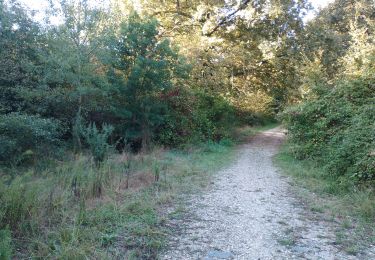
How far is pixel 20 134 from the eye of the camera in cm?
1034

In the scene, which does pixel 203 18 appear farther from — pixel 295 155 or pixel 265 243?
pixel 265 243

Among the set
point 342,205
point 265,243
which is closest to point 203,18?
point 342,205

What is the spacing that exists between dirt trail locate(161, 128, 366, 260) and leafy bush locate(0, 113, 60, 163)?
18.5 ft

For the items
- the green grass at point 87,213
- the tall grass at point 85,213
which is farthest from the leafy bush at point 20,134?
the tall grass at point 85,213

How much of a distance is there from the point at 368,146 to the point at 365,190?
4.06ft

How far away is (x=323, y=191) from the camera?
8477 millimetres

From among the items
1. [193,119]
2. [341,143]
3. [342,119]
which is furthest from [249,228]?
[193,119]

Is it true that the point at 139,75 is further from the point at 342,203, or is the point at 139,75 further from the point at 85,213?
the point at 342,203

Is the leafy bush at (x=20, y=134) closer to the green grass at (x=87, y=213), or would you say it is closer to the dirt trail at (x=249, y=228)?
the green grass at (x=87, y=213)

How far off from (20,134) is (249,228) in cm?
784

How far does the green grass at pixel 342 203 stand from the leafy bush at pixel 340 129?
419 mm

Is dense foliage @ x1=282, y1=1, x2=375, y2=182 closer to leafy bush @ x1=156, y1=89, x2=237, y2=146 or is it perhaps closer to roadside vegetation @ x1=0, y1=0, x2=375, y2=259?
roadside vegetation @ x1=0, y1=0, x2=375, y2=259

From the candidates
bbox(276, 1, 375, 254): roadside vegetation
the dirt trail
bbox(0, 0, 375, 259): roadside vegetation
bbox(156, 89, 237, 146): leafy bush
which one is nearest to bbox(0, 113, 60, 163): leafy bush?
bbox(0, 0, 375, 259): roadside vegetation

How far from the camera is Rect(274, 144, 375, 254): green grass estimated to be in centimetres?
554
